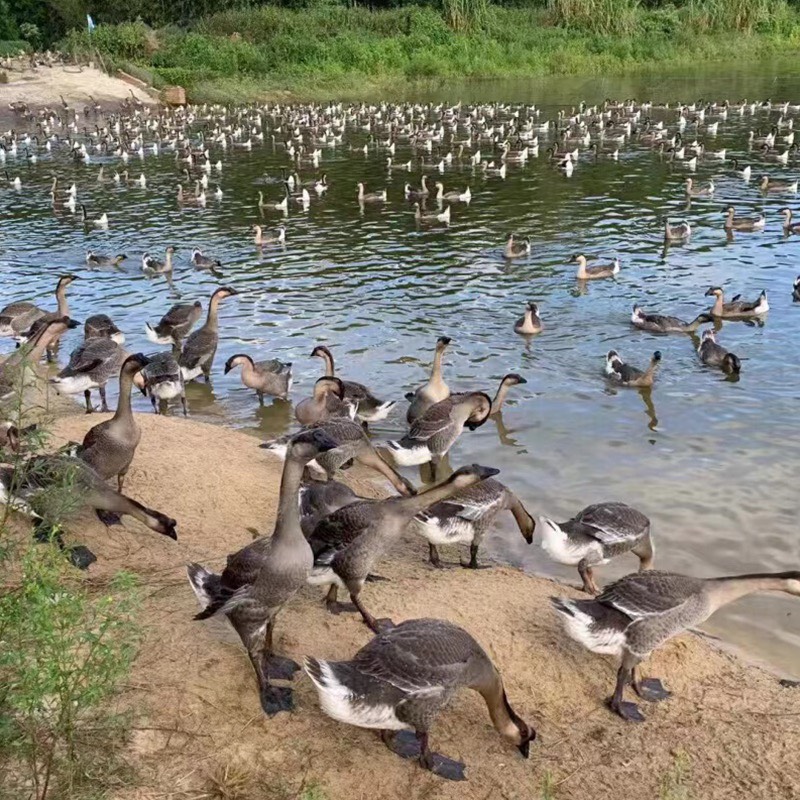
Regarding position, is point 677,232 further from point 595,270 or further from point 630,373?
point 630,373

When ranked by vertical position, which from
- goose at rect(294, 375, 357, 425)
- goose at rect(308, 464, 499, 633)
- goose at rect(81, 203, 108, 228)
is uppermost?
goose at rect(81, 203, 108, 228)

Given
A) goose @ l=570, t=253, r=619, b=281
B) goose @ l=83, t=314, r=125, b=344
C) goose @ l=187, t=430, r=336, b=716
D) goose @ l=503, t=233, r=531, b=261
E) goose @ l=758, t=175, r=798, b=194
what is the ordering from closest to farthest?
goose @ l=187, t=430, r=336, b=716 < goose @ l=83, t=314, r=125, b=344 < goose @ l=570, t=253, r=619, b=281 < goose @ l=503, t=233, r=531, b=261 < goose @ l=758, t=175, r=798, b=194

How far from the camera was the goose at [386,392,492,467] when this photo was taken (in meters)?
10.7

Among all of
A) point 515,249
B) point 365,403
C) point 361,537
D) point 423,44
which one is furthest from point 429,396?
point 423,44

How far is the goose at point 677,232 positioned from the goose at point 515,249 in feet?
12.2

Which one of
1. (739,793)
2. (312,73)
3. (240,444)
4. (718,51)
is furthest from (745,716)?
(718,51)

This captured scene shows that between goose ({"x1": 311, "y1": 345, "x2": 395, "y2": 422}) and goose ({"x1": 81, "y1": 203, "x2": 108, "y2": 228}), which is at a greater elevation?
goose ({"x1": 81, "y1": 203, "x2": 108, "y2": 228})

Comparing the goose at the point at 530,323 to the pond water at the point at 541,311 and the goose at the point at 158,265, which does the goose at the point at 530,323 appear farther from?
the goose at the point at 158,265

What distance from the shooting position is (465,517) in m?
8.22

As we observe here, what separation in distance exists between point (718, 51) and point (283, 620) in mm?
68475

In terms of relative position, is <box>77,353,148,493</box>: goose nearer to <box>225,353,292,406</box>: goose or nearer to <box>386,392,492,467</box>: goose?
<box>386,392,492,467</box>: goose

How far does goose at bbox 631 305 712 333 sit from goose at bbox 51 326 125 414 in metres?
9.39

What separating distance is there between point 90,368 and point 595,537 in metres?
8.15

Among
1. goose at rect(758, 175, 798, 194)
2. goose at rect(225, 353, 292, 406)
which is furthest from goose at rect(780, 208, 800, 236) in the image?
goose at rect(225, 353, 292, 406)
